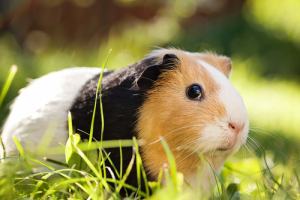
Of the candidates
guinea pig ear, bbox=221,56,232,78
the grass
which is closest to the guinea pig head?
the grass

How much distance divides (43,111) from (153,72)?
98 centimetres

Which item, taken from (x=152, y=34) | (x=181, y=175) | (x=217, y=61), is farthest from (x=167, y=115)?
(x=152, y=34)

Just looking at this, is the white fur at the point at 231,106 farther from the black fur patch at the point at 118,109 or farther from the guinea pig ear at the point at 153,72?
the black fur patch at the point at 118,109

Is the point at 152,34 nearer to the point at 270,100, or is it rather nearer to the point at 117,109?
the point at 270,100

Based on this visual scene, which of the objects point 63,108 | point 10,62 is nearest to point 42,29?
point 10,62

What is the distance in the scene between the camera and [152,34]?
307 inches

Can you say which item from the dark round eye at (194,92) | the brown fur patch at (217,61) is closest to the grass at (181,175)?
the brown fur patch at (217,61)

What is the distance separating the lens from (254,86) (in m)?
5.53

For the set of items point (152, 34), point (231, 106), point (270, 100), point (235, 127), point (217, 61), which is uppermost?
point (217, 61)

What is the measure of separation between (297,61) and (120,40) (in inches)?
180

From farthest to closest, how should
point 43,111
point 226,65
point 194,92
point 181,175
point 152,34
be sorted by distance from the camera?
1. point 152,34
2. point 226,65
3. point 43,111
4. point 194,92
5. point 181,175

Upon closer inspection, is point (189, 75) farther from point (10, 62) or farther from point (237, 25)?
point (237, 25)

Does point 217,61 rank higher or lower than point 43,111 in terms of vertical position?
higher

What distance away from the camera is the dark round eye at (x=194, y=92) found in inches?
71.4
